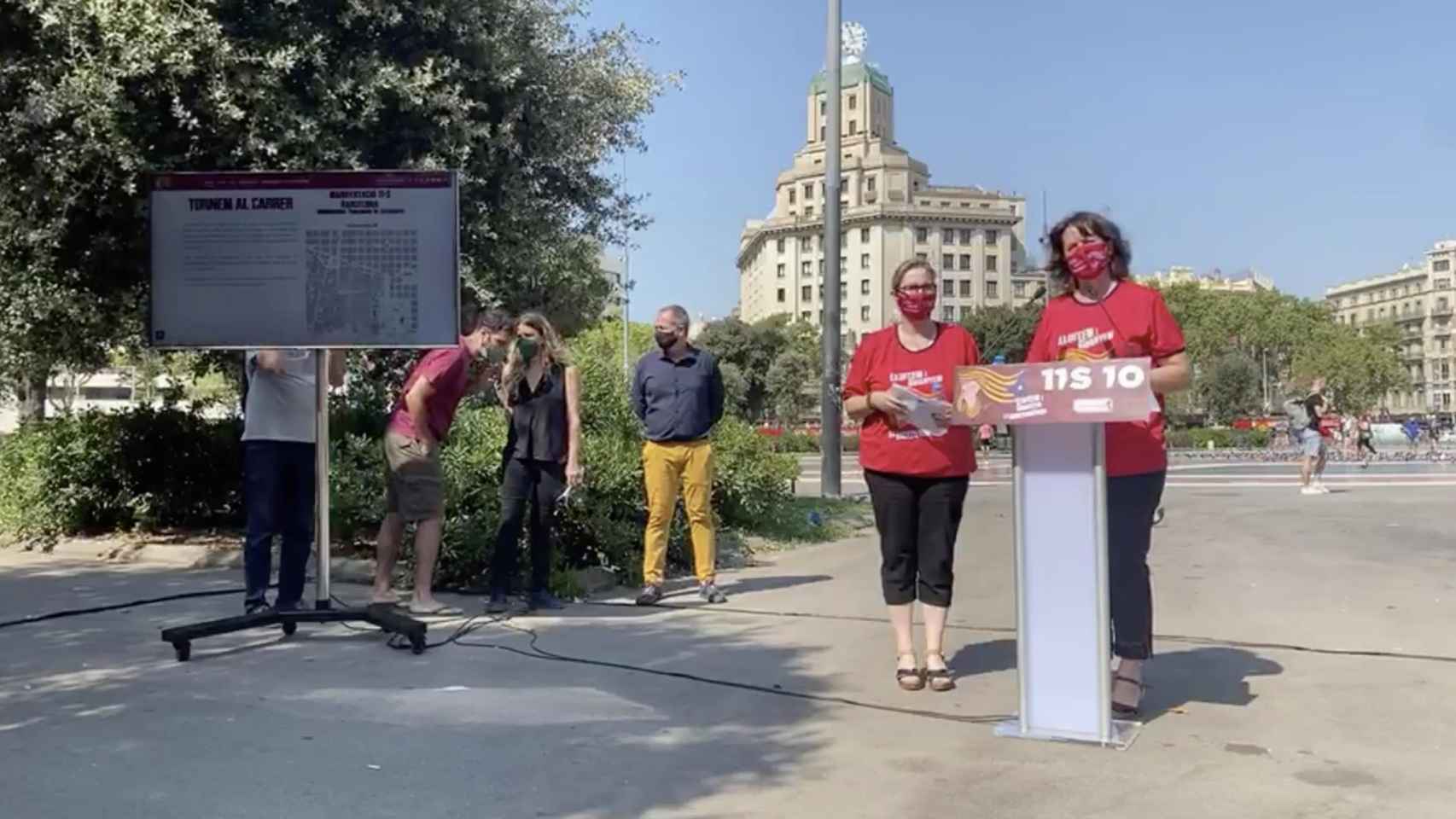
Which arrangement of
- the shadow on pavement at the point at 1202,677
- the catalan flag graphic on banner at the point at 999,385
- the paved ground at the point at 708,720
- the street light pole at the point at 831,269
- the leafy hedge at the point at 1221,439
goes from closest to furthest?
1. the paved ground at the point at 708,720
2. the catalan flag graphic on banner at the point at 999,385
3. the shadow on pavement at the point at 1202,677
4. the street light pole at the point at 831,269
5. the leafy hedge at the point at 1221,439

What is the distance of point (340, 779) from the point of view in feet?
12.4

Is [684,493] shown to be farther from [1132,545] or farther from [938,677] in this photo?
[1132,545]

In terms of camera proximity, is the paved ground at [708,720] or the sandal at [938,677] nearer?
the paved ground at [708,720]

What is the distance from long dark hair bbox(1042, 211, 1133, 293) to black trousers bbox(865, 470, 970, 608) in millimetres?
975

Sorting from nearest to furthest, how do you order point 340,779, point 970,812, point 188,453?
point 970,812
point 340,779
point 188,453

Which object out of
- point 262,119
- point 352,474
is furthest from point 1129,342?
point 262,119

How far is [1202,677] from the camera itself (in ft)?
17.4

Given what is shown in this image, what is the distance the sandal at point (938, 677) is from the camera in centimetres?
507

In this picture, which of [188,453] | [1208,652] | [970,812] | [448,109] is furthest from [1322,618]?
[188,453]

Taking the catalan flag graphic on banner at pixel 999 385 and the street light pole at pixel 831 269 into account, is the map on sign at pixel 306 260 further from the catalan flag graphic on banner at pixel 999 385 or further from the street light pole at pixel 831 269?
the street light pole at pixel 831 269

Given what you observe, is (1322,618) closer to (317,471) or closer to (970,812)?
(970,812)

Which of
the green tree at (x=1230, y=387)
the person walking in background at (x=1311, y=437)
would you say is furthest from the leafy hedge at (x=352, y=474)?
the green tree at (x=1230, y=387)

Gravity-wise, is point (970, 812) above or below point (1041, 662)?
below

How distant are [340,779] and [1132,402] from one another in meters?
2.89
